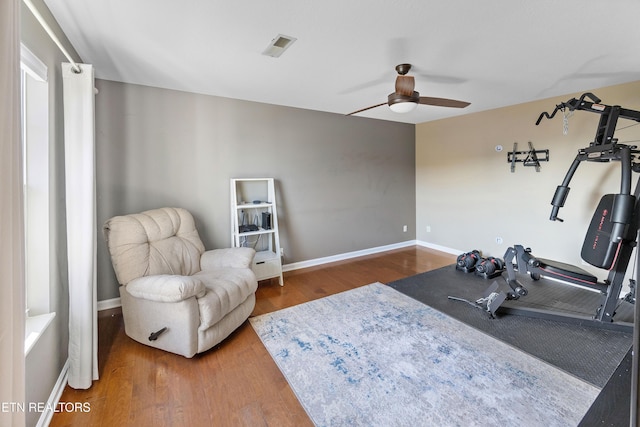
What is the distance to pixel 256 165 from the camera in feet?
12.5

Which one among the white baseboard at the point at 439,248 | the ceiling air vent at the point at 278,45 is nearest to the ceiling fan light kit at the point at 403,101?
the ceiling air vent at the point at 278,45

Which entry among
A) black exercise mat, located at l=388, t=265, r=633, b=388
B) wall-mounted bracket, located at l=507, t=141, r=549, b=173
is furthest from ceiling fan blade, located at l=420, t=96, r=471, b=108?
black exercise mat, located at l=388, t=265, r=633, b=388

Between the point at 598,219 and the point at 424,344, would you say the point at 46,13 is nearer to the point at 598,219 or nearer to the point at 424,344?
the point at 424,344

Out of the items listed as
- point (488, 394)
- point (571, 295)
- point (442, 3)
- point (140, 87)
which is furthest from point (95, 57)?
point (571, 295)

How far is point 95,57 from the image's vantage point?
240 centimetres

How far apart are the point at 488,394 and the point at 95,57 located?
156 inches

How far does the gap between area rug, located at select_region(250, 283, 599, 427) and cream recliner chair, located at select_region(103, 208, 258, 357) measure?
1.59ft

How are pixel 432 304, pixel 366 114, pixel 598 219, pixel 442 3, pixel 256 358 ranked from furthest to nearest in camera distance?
pixel 366 114
pixel 432 304
pixel 598 219
pixel 256 358
pixel 442 3

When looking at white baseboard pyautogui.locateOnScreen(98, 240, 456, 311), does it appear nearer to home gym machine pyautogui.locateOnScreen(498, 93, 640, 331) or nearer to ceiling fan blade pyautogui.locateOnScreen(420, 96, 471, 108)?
home gym machine pyautogui.locateOnScreen(498, 93, 640, 331)

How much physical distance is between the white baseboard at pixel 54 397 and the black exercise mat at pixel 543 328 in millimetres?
3093

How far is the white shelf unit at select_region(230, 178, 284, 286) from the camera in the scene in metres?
3.55

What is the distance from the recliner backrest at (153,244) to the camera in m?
2.34

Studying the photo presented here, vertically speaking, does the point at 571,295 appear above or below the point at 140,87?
below

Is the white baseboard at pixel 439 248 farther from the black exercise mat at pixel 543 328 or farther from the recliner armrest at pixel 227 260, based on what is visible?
the recliner armrest at pixel 227 260
